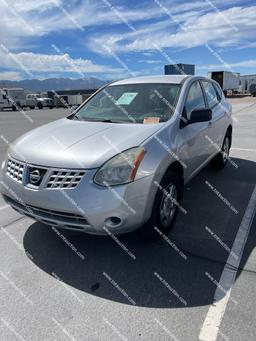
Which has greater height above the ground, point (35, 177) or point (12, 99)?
point (35, 177)

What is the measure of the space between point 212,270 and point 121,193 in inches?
43.7

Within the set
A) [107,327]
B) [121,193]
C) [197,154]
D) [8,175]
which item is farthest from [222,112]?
[107,327]

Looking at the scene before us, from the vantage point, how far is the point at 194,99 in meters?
4.31

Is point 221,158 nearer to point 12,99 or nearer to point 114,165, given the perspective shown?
point 114,165

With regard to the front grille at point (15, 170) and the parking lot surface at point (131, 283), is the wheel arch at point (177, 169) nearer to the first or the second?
the parking lot surface at point (131, 283)

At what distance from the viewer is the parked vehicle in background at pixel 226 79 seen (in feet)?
149

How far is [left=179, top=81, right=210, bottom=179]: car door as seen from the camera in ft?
12.1

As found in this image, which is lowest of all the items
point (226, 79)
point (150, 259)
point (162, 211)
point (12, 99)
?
point (226, 79)

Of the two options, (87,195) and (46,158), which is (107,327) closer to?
(87,195)

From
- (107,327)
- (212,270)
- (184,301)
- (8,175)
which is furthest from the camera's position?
(8,175)

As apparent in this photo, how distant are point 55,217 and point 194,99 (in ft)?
8.28

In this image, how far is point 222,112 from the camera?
5512 millimetres

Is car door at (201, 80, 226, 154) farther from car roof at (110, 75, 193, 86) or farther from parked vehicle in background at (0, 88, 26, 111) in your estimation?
parked vehicle in background at (0, 88, 26, 111)

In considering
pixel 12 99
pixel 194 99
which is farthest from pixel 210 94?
pixel 12 99
